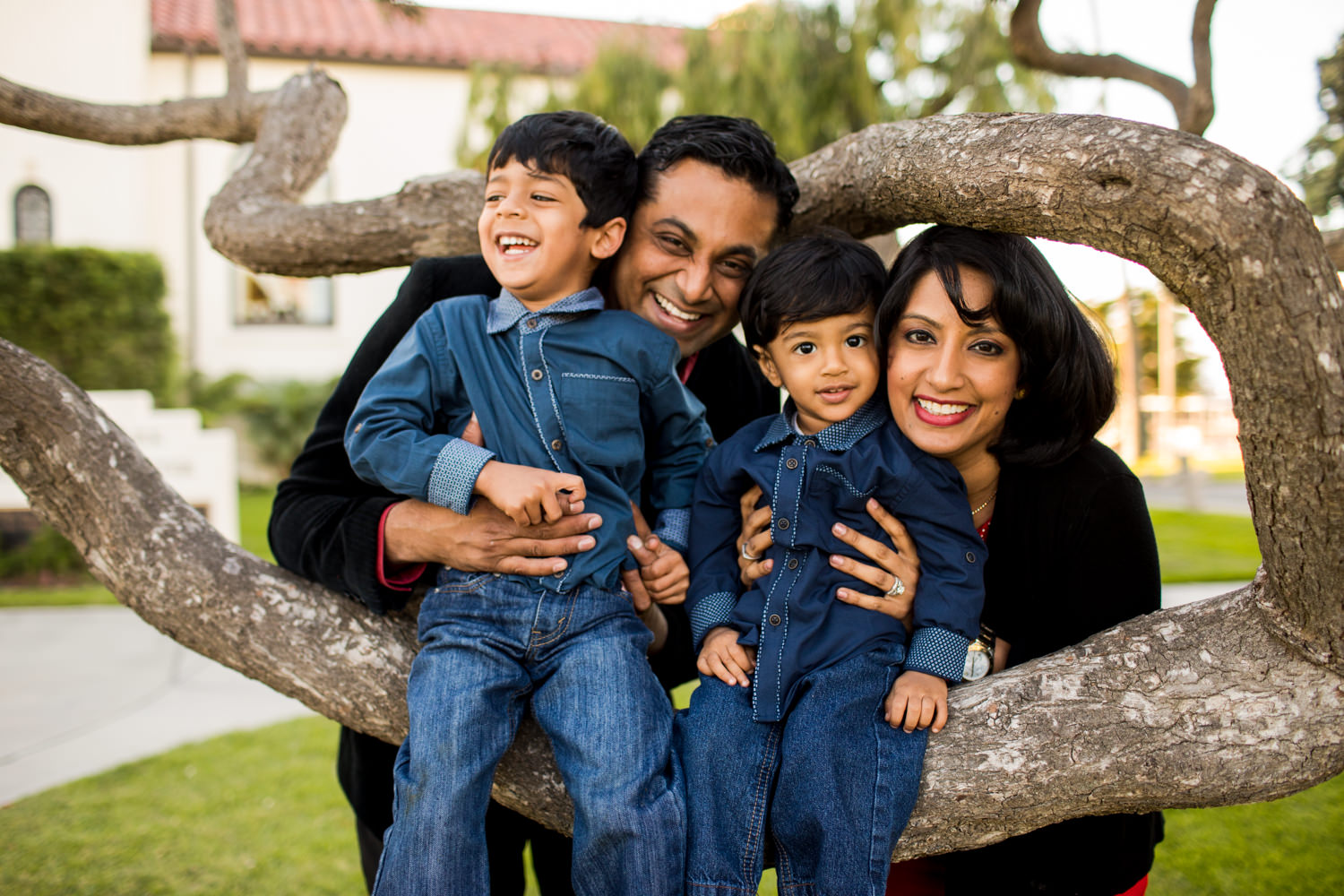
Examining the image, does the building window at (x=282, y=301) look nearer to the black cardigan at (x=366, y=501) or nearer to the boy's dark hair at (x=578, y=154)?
the black cardigan at (x=366, y=501)

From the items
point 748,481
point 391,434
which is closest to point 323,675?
point 391,434

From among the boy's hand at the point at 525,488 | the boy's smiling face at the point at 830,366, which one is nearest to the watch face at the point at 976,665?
the boy's smiling face at the point at 830,366

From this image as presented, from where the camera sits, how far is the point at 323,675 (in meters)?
1.88

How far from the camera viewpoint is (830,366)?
1818 millimetres

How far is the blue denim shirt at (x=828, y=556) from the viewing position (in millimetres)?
1682

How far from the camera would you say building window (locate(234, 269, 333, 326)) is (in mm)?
13109

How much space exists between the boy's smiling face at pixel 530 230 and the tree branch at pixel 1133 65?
1872 mm

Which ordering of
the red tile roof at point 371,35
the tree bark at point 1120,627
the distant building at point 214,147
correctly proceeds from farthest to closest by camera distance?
the red tile roof at point 371,35 → the distant building at point 214,147 → the tree bark at point 1120,627

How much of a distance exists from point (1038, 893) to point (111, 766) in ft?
13.6

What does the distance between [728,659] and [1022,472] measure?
68cm

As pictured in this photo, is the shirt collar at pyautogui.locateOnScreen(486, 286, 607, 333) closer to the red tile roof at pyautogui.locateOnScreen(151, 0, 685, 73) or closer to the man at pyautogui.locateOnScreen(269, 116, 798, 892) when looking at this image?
the man at pyautogui.locateOnScreen(269, 116, 798, 892)

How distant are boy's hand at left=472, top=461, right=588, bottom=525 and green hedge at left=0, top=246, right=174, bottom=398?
9.95 m

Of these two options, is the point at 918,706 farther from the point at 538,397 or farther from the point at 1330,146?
the point at 1330,146

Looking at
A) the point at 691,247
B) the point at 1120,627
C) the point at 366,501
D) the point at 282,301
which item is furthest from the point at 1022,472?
the point at 282,301
